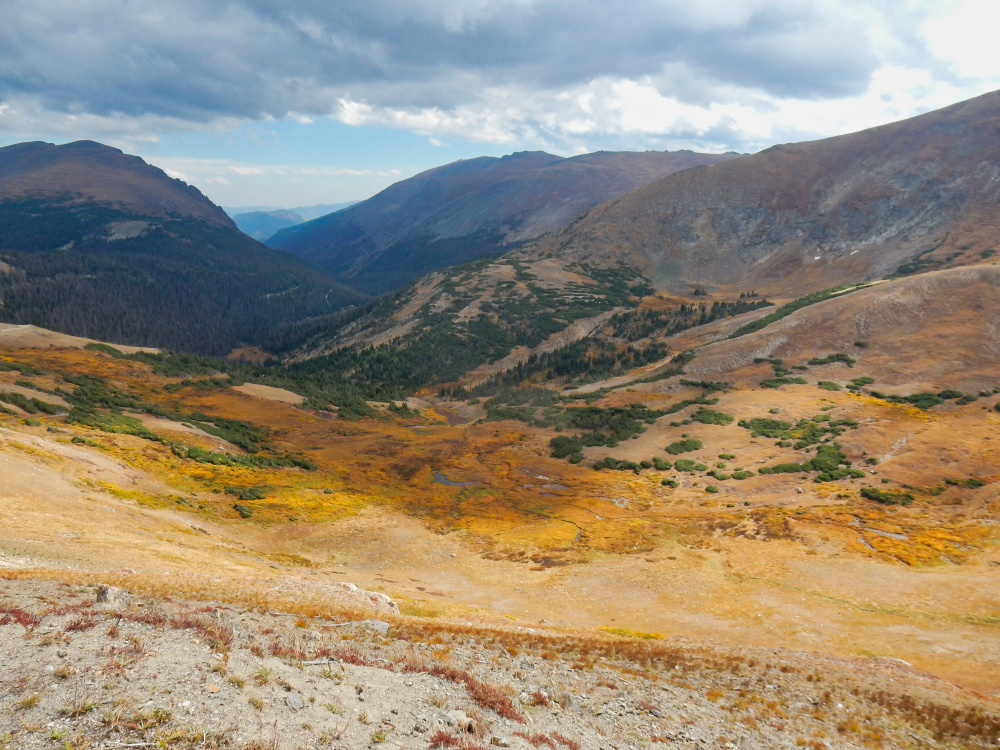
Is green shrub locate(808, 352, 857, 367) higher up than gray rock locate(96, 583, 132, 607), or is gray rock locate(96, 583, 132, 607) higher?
green shrub locate(808, 352, 857, 367)

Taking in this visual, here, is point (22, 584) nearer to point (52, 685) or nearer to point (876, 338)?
point (52, 685)

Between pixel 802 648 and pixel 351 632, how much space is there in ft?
59.6

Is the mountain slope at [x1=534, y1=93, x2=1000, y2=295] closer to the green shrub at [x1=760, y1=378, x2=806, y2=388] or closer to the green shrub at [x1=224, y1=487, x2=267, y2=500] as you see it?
the green shrub at [x1=760, y1=378, x2=806, y2=388]

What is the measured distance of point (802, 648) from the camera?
20891 millimetres

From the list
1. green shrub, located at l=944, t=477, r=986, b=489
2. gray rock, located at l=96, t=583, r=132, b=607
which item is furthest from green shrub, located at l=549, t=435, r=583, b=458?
gray rock, located at l=96, t=583, r=132, b=607

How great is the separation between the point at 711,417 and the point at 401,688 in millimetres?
57888

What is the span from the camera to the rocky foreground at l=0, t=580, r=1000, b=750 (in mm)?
9203

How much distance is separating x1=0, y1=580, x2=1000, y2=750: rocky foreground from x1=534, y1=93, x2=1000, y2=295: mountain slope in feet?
493

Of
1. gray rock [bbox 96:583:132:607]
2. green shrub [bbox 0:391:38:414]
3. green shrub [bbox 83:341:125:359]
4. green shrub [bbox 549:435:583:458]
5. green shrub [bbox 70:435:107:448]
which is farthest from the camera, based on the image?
green shrub [bbox 83:341:125:359]

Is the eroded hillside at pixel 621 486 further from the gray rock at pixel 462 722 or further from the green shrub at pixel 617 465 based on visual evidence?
the gray rock at pixel 462 722

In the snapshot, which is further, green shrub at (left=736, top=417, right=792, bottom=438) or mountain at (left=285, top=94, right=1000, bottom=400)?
mountain at (left=285, top=94, right=1000, bottom=400)

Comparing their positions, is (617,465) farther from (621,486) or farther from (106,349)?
(106,349)

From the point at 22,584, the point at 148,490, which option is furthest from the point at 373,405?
the point at 22,584

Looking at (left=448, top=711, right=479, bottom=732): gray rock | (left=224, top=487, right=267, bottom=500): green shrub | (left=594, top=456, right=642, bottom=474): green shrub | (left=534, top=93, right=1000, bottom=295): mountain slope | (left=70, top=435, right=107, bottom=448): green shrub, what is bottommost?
(left=594, top=456, right=642, bottom=474): green shrub
